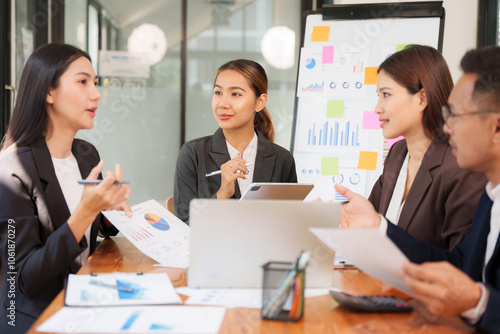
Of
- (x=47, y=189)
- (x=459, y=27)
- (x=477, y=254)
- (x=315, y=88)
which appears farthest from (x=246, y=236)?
(x=459, y=27)

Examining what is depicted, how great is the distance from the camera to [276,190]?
1751 mm

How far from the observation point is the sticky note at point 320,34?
134 inches

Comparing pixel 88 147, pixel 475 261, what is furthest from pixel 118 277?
pixel 475 261

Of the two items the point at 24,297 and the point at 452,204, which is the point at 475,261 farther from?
the point at 24,297

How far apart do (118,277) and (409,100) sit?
1.30 meters

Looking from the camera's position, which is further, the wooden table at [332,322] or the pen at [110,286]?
the pen at [110,286]

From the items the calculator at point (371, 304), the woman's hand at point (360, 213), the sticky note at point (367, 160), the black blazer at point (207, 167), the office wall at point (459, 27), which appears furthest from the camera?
the office wall at point (459, 27)

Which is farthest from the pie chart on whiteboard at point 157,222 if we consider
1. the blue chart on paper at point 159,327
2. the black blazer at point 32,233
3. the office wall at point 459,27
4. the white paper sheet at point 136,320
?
the office wall at point 459,27

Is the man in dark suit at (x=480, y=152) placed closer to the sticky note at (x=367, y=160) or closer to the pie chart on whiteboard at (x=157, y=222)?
the pie chart on whiteboard at (x=157, y=222)

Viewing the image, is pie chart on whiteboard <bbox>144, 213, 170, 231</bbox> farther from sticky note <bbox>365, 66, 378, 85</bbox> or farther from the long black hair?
sticky note <bbox>365, 66, 378, 85</bbox>

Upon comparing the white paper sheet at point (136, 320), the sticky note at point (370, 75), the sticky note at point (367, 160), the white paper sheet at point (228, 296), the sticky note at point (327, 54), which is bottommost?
the white paper sheet at point (228, 296)

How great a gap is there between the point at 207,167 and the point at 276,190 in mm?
777

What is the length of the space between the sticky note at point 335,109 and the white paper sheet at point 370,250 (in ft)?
7.15

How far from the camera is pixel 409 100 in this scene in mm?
2035
